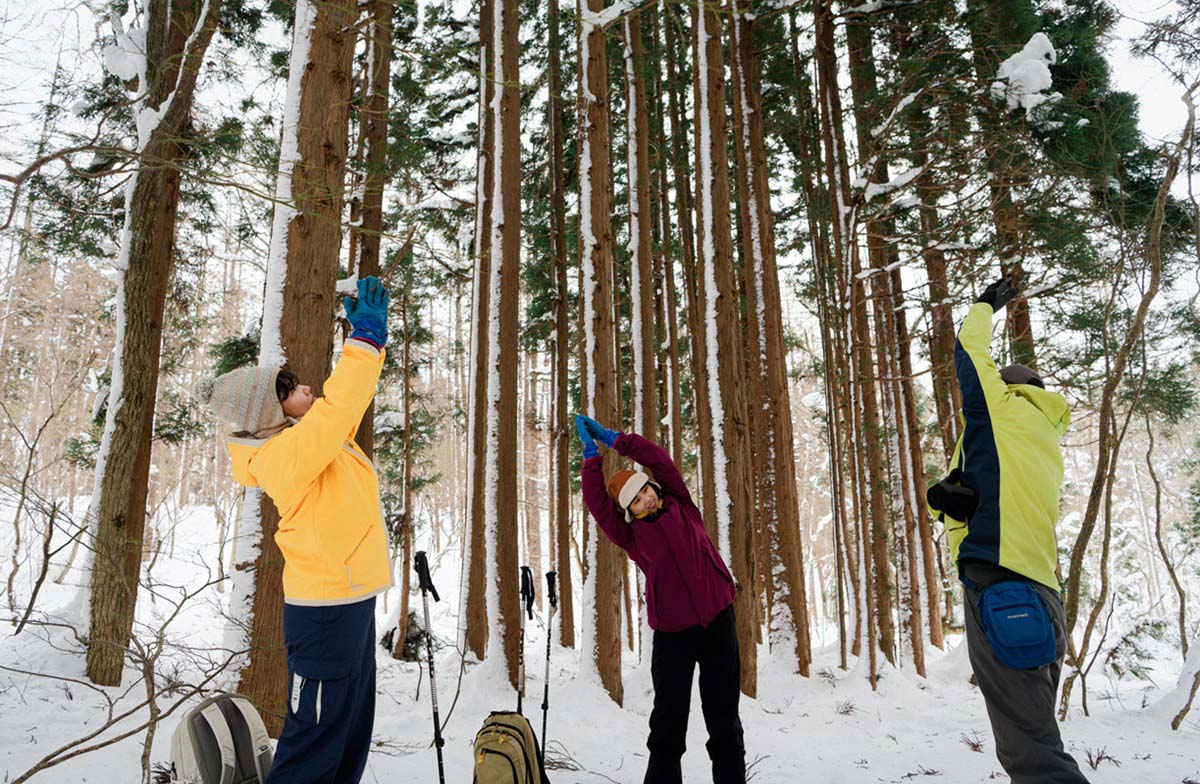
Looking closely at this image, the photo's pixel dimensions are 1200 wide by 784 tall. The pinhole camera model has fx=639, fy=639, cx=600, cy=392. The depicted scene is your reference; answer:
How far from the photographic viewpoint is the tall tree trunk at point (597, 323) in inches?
272

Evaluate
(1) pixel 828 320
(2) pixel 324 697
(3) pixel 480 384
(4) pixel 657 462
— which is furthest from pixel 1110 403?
(3) pixel 480 384

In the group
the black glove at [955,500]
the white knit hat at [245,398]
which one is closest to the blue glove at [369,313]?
the white knit hat at [245,398]

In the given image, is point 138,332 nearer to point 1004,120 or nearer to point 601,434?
point 601,434

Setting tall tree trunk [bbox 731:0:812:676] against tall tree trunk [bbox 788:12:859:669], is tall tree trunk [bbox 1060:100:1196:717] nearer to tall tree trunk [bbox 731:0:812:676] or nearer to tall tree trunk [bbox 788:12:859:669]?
tall tree trunk [bbox 788:12:859:669]

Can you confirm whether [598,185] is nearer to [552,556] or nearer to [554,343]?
[554,343]

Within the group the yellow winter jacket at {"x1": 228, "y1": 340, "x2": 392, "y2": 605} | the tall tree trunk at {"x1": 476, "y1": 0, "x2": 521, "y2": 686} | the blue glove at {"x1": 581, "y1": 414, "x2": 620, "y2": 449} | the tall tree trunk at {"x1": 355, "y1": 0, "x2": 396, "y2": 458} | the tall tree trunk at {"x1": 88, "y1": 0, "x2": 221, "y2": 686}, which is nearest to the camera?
the yellow winter jacket at {"x1": 228, "y1": 340, "x2": 392, "y2": 605}

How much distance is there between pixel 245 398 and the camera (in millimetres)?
2551

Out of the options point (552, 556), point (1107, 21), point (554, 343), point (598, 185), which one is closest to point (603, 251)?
point (598, 185)

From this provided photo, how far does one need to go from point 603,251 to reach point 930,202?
7.21 m

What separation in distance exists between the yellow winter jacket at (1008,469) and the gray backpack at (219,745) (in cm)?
304

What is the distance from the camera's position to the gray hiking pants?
243 centimetres

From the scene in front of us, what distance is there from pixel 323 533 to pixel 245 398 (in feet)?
2.04

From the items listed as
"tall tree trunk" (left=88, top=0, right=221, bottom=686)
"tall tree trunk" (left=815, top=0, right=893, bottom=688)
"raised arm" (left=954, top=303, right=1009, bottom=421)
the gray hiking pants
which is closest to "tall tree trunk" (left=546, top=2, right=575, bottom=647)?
"tall tree trunk" (left=815, top=0, right=893, bottom=688)

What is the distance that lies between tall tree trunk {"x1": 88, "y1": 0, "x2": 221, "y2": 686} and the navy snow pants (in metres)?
5.39
